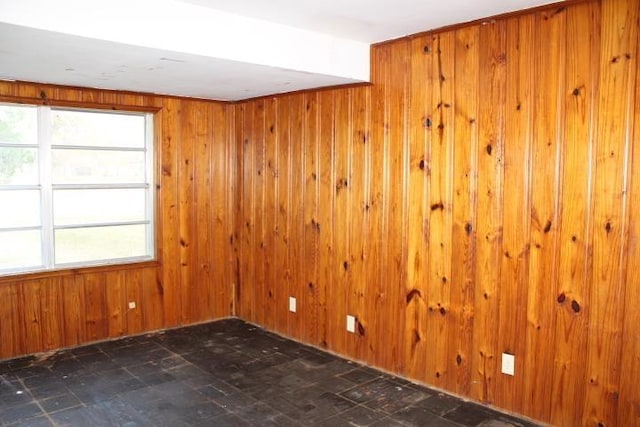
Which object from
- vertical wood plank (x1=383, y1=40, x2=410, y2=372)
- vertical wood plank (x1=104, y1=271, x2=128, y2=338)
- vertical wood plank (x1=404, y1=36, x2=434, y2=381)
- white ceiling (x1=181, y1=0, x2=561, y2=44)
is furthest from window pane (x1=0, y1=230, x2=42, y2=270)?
vertical wood plank (x1=404, y1=36, x2=434, y2=381)

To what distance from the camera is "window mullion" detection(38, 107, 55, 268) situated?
13.7 ft

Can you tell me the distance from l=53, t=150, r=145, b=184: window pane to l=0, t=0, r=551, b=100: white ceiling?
707mm

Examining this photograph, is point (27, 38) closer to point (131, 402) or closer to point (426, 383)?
point (131, 402)

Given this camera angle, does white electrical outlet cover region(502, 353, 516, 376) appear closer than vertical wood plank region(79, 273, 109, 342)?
Yes

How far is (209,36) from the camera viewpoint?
3008mm

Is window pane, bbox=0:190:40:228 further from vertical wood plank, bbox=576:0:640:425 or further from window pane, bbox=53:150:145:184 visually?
vertical wood plank, bbox=576:0:640:425

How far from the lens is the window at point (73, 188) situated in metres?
4.08

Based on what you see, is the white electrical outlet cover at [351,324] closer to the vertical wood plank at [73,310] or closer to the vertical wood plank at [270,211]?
the vertical wood plank at [270,211]

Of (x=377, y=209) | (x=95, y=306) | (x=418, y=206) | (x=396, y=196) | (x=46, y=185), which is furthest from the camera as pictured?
(x=95, y=306)

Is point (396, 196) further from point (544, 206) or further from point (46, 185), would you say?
point (46, 185)

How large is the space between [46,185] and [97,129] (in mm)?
661

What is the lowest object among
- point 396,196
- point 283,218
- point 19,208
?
point 283,218

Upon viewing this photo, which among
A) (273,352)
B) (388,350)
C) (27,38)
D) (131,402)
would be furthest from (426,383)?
(27,38)

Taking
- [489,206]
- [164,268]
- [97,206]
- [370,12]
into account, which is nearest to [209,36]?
[370,12]
